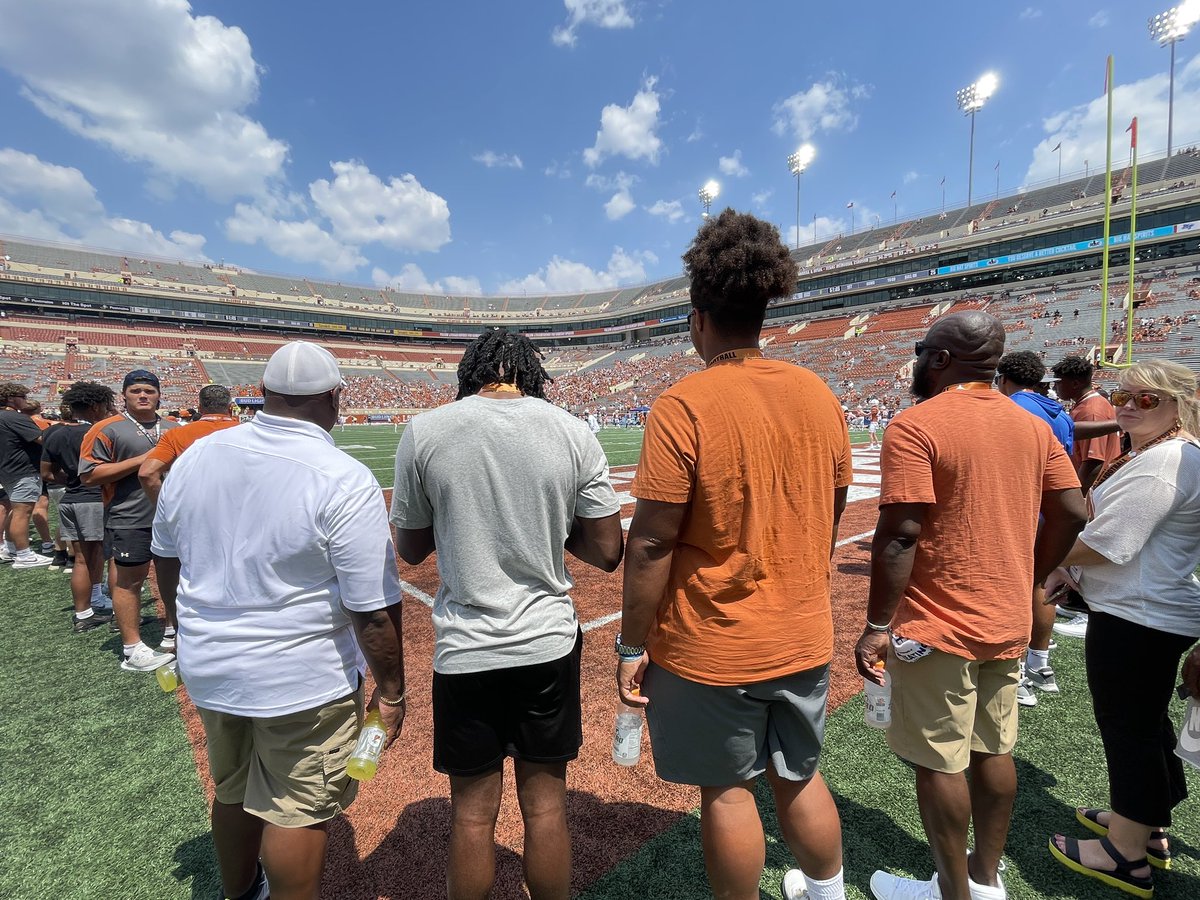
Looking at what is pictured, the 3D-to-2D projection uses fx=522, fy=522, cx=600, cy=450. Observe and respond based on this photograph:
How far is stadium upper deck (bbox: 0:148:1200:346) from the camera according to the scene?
41.6 metres

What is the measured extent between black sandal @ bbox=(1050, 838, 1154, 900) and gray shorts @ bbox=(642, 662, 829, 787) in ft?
5.03

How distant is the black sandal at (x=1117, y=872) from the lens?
2.05 metres

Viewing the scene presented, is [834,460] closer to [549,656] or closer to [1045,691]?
[549,656]

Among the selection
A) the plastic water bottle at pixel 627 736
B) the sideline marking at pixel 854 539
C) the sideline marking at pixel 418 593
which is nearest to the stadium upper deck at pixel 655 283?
the sideline marking at pixel 854 539

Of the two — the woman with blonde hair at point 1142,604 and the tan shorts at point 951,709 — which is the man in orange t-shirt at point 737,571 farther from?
the woman with blonde hair at point 1142,604

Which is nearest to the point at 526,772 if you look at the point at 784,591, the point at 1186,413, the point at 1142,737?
the point at 784,591

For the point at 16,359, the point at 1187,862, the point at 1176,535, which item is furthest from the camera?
the point at 16,359

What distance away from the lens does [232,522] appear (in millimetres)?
1564

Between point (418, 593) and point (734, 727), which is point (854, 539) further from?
point (734, 727)

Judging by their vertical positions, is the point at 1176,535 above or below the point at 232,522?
below

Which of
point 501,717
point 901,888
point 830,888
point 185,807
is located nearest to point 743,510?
point 501,717

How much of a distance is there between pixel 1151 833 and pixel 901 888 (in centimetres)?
110

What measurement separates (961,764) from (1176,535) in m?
1.20

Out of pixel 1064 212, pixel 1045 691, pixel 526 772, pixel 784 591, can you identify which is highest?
pixel 1064 212
